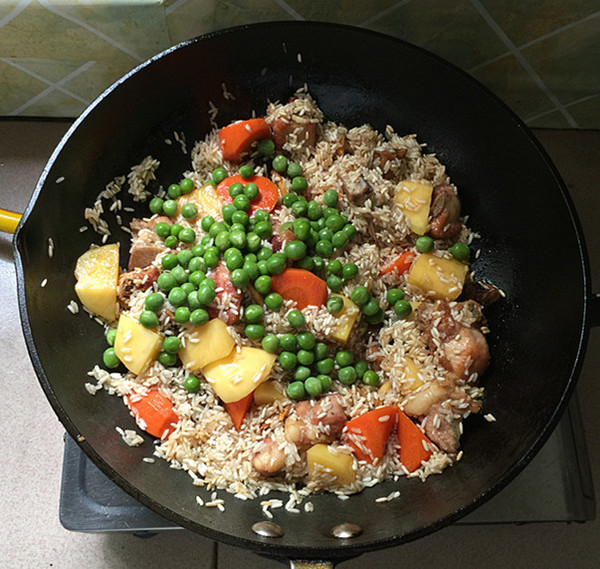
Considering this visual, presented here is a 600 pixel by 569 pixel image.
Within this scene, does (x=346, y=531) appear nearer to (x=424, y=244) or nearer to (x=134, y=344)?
(x=134, y=344)

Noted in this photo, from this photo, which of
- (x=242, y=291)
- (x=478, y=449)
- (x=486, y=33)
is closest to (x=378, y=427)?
(x=478, y=449)

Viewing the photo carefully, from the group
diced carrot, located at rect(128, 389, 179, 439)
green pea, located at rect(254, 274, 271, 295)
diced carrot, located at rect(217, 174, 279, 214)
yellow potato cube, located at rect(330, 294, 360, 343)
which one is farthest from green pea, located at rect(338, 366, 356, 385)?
diced carrot, located at rect(217, 174, 279, 214)

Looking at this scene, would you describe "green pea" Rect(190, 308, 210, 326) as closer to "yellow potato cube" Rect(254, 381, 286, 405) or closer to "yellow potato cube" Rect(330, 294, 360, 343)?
"yellow potato cube" Rect(254, 381, 286, 405)

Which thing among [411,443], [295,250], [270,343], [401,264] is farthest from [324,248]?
[411,443]

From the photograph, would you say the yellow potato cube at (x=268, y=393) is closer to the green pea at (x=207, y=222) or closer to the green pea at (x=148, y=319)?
the green pea at (x=148, y=319)

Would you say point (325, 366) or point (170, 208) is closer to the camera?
point (325, 366)

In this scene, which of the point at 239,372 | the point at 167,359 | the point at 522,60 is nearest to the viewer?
the point at 239,372
